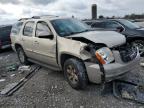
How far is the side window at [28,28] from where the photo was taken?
20.7ft

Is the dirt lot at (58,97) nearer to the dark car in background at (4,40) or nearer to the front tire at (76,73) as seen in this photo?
the front tire at (76,73)

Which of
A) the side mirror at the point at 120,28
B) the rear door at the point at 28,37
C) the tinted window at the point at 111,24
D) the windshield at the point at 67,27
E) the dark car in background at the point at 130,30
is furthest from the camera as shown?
the tinted window at the point at 111,24

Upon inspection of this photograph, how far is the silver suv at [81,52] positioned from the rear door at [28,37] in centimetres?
16

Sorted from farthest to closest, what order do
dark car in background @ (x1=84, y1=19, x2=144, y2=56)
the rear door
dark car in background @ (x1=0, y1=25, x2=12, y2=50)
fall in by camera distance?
dark car in background @ (x1=0, y1=25, x2=12, y2=50) < dark car in background @ (x1=84, y1=19, x2=144, y2=56) < the rear door

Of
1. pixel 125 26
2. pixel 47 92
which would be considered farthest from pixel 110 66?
pixel 125 26

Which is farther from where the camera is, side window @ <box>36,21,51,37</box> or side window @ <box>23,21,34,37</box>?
side window @ <box>23,21,34,37</box>

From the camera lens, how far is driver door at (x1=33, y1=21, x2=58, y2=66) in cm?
517

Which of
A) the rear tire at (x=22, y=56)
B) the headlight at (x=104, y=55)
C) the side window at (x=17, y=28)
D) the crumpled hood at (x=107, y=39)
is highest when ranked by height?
the side window at (x=17, y=28)

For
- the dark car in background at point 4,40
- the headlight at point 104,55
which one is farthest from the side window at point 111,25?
the dark car in background at point 4,40

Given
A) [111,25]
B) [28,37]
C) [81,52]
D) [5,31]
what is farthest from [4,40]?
[81,52]

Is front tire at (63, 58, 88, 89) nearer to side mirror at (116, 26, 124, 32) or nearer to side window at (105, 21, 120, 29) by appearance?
side mirror at (116, 26, 124, 32)

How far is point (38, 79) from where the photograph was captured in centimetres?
577

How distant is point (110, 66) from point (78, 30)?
1871mm

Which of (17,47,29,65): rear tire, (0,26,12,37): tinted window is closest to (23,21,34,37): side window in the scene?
(17,47,29,65): rear tire
